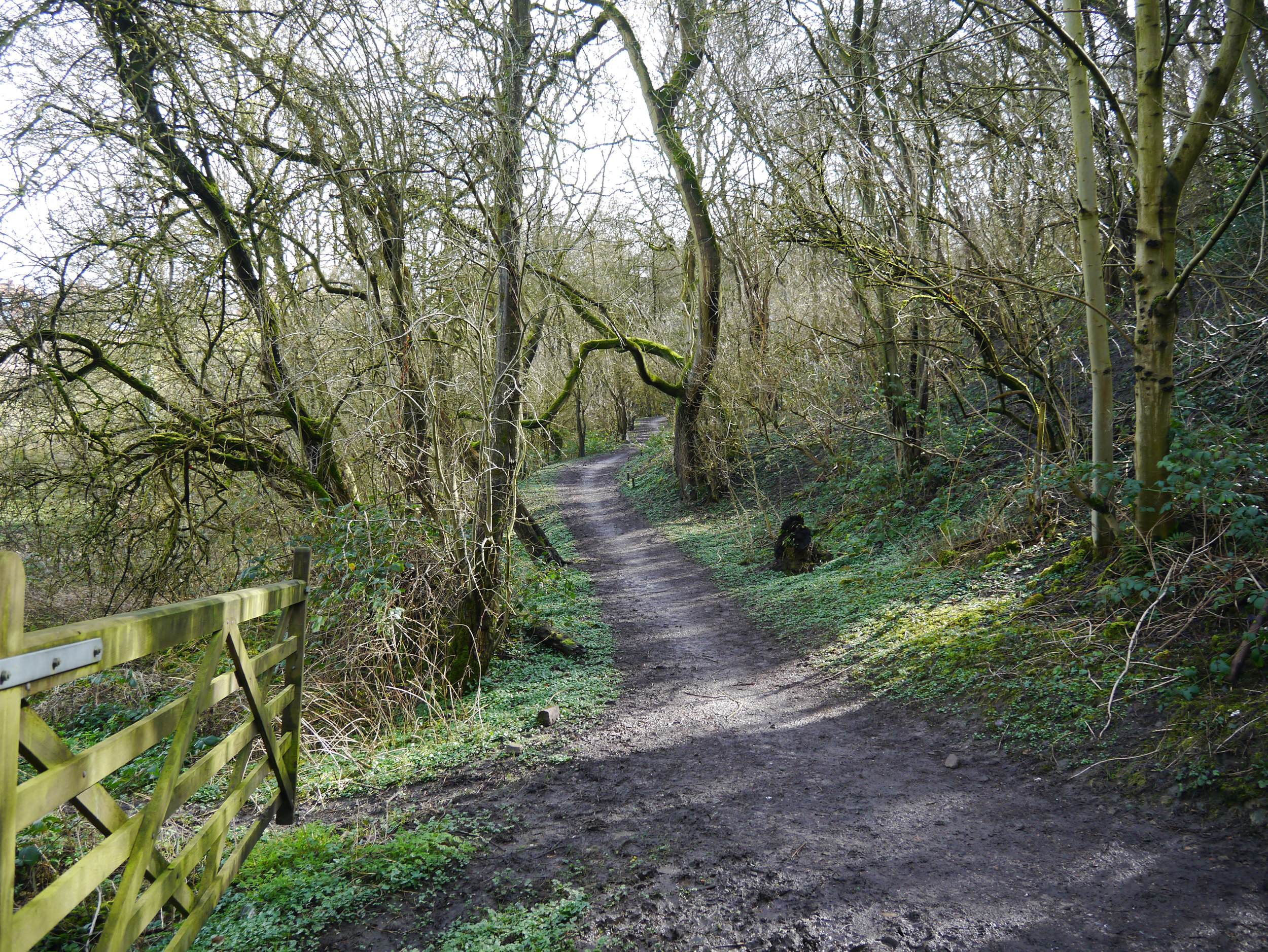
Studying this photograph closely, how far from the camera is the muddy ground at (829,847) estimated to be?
2.85m

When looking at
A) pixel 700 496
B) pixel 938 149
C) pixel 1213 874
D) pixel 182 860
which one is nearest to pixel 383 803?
pixel 182 860

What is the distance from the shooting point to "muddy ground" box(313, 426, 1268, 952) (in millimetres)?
2850

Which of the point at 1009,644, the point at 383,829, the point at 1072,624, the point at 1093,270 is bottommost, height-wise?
the point at 383,829

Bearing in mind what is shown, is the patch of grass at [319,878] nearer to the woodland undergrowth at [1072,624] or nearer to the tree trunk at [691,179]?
the woodland undergrowth at [1072,624]

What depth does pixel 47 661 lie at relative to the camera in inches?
62.4

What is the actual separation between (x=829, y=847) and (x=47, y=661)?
3.34m

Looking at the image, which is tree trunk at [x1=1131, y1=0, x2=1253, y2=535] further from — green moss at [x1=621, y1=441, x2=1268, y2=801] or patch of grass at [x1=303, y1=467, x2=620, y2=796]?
patch of grass at [x1=303, y1=467, x2=620, y2=796]

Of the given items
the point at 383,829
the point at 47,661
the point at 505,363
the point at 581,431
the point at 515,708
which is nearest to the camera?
the point at 47,661

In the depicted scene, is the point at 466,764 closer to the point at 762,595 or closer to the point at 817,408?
the point at 762,595

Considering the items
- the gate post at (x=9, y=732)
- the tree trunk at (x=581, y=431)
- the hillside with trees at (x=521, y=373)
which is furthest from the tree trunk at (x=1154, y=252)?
the tree trunk at (x=581, y=431)

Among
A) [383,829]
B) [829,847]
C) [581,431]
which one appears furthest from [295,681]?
[581,431]

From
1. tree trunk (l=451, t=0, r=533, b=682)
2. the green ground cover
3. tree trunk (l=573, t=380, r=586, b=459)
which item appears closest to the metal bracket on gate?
the green ground cover

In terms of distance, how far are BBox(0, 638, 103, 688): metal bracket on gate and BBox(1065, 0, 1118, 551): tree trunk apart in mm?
6136

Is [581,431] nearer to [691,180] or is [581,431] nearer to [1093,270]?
[691,180]
